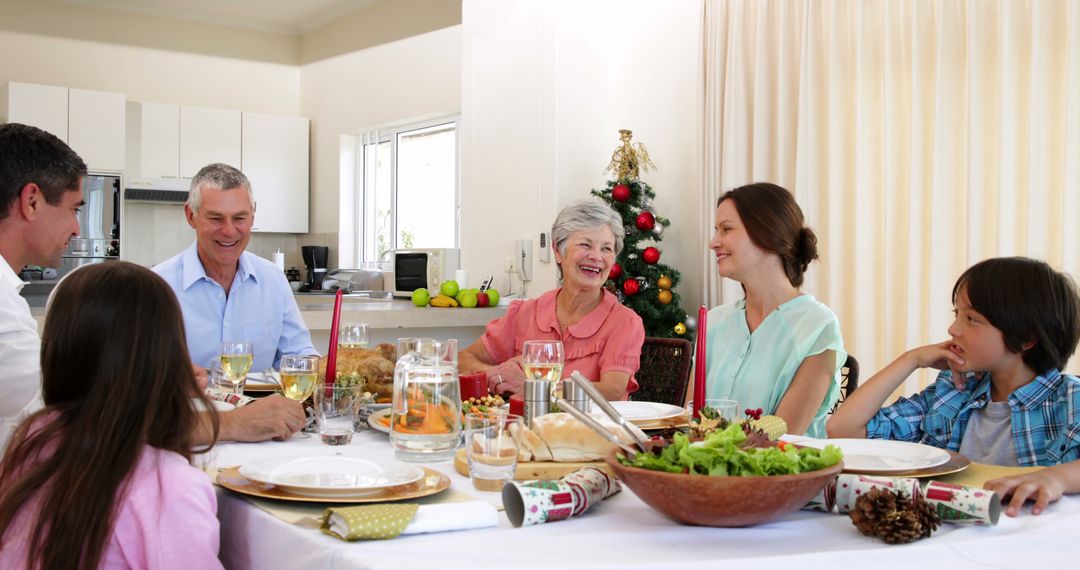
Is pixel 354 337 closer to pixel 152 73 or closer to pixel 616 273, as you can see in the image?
pixel 616 273

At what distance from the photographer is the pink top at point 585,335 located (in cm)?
271

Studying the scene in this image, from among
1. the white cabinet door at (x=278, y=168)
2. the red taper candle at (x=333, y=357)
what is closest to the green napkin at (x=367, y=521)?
the red taper candle at (x=333, y=357)

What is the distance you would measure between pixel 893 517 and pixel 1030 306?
2.94ft

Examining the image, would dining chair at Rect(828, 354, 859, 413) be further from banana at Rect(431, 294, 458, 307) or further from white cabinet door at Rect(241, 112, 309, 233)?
white cabinet door at Rect(241, 112, 309, 233)

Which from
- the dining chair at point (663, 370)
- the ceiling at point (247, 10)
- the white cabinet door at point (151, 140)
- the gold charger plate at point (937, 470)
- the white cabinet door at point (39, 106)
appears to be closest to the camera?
the gold charger plate at point (937, 470)

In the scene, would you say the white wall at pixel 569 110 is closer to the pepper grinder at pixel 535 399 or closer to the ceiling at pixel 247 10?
the ceiling at pixel 247 10

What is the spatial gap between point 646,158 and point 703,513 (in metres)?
4.13

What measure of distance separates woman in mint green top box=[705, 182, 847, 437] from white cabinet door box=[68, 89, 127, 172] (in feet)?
18.4

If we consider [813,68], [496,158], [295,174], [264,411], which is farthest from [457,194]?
[264,411]

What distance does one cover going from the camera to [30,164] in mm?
2088

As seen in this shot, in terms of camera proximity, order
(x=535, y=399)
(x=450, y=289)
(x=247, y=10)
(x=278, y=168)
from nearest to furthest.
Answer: (x=535, y=399), (x=450, y=289), (x=247, y=10), (x=278, y=168)

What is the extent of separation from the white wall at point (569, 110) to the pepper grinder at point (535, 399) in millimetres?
3419

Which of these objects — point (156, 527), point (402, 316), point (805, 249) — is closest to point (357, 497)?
point (156, 527)

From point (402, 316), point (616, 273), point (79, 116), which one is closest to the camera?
point (402, 316)
